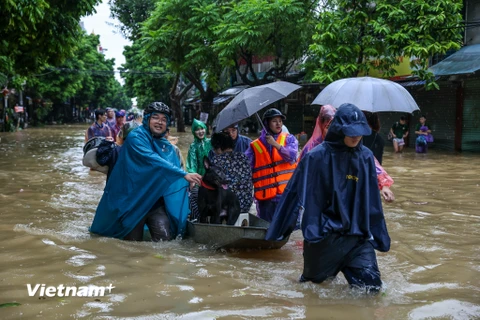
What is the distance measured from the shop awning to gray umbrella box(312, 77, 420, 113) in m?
11.2

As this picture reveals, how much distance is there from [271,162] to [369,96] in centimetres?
137

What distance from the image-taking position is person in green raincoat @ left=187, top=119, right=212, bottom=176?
6.66 m

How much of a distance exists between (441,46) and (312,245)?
13403mm

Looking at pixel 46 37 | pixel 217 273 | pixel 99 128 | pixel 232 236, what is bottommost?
pixel 217 273

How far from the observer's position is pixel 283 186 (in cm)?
580

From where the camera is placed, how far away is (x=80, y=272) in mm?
4637

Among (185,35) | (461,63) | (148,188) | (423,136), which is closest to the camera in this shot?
(148,188)

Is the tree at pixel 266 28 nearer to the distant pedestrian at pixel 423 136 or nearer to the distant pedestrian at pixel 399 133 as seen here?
the distant pedestrian at pixel 399 133

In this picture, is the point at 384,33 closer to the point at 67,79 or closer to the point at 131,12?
the point at 131,12

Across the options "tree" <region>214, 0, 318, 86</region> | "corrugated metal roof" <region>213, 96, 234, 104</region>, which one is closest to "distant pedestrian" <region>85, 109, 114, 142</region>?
"tree" <region>214, 0, 318, 86</region>

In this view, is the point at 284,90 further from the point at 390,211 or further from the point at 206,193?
the point at 390,211

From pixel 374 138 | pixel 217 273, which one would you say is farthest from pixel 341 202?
pixel 374 138

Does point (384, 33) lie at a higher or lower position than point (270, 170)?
higher

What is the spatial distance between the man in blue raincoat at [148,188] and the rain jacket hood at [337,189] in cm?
189
